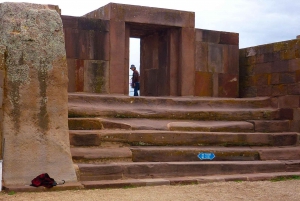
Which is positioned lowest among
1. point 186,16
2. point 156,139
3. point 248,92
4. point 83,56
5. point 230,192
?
point 230,192

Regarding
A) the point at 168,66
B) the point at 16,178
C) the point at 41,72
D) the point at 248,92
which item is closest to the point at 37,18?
the point at 41,72

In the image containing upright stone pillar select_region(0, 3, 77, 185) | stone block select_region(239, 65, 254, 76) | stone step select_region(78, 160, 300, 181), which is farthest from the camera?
stone block select_region(239, 65, 254, 76)

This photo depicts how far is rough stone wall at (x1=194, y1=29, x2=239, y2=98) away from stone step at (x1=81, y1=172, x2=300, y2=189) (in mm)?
4181

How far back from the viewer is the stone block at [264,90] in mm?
10469

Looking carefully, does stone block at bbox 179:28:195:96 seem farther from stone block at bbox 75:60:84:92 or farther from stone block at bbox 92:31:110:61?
stone block at bbox 75:60:84:92

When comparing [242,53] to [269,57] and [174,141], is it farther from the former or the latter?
[174,141]

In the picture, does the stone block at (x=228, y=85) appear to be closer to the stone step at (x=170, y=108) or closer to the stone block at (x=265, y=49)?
the stone block at (x=265, y=49)

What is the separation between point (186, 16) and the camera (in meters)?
11.0

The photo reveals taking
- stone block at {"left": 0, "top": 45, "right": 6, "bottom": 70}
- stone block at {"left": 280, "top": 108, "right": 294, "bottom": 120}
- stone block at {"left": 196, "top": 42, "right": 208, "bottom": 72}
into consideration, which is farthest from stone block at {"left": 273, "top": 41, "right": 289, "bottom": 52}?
stone block at {"left": 0, "top": 45, "right": 6, "bottom": 70}

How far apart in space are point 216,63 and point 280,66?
1.76 m

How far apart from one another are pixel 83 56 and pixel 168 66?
7.03ft

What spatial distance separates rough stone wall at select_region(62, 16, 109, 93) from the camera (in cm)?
984

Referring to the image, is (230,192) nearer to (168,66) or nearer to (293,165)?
(293,165)

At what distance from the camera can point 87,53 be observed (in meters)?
9.98
